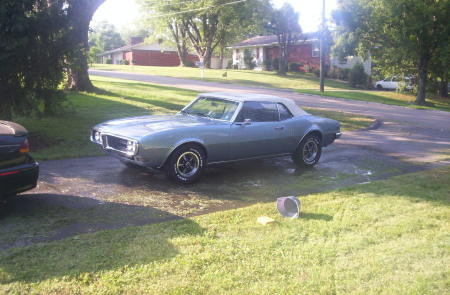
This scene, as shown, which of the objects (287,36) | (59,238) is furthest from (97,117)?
(287,36)

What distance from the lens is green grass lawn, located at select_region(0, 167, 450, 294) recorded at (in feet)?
13.0

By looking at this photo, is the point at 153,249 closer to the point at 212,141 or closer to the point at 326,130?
the point at 212,141

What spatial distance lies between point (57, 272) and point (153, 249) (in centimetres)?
95

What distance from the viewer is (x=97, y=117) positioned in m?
13.7

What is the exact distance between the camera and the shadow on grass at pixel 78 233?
421 centimetres

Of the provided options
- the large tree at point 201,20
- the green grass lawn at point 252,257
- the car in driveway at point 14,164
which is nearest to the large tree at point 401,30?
the large tree at point 201,20

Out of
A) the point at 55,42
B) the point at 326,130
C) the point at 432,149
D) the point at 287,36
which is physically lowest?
the point at 432,149

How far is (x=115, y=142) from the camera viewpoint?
287 inches

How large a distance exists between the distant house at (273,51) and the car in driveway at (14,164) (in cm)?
4966

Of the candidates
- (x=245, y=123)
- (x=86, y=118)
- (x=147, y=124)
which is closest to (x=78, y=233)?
(x=147, y=124)

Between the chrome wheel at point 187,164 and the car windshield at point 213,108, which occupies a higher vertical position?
the car windshield at point 213,108

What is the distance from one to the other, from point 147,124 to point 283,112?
2675 millimetres

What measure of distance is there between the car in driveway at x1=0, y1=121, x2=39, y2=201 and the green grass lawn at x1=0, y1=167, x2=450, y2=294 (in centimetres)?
107

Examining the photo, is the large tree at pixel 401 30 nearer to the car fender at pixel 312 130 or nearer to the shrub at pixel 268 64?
the shrub at pixel 268 64
